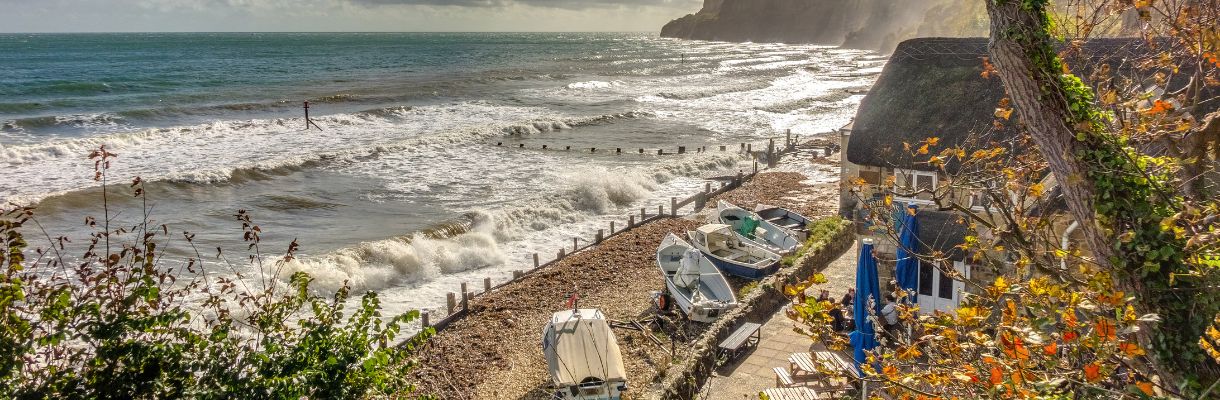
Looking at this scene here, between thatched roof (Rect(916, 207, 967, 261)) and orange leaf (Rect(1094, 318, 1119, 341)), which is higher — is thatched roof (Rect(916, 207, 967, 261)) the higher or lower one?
the lower one

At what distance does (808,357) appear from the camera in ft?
40.8

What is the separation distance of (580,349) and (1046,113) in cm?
973

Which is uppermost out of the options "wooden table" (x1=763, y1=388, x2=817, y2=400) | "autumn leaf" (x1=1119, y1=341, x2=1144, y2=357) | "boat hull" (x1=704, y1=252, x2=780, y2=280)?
"autumn leaf" (x1=1119, y1=341, x2=1144, y2=357)

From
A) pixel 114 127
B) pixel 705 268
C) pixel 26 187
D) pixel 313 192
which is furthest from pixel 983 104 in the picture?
pixel 114 127

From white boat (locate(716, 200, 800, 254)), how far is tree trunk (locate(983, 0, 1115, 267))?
50.5 feet

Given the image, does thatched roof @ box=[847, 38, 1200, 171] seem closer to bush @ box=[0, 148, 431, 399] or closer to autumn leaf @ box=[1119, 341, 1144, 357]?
autumn leaf @ box=[1119, 341, 1144, 357]

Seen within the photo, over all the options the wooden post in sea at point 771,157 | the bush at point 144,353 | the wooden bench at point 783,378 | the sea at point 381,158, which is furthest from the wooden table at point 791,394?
the wooden post in sea at point 771,157

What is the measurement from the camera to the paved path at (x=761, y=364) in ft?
41.4

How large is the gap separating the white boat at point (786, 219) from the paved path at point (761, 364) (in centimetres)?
609

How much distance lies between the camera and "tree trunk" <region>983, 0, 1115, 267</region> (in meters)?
5.08

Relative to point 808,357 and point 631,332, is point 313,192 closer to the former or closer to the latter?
point 631,332

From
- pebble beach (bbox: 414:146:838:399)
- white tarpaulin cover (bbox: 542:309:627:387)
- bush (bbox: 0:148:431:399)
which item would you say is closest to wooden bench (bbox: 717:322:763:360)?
pebble beach (bbox: 414:146:838:399)

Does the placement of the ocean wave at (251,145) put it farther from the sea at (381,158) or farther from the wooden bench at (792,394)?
the wooden bench at (792,394)

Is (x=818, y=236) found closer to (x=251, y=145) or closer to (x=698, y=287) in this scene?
(x=698, y=287)
